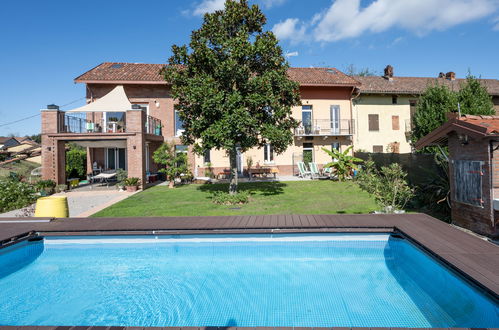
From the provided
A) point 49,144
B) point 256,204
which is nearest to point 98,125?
point 49,144

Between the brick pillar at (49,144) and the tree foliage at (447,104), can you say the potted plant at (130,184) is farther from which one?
the tree foliage at (447,104)

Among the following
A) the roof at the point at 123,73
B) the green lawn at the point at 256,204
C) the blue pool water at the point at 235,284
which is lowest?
the blue pool water at the point at 235,284

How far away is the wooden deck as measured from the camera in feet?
17.3

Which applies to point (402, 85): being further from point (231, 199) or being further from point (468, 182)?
point (231, 199)

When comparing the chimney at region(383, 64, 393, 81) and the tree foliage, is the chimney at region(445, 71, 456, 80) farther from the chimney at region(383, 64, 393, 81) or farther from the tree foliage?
the tree foliage

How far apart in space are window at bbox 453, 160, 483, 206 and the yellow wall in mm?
18096

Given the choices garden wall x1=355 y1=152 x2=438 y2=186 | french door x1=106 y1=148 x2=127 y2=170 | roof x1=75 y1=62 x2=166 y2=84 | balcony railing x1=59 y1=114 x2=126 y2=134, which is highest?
roof x1=75 y1=62 x2=166 y2=84

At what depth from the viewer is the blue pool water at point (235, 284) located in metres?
4.30

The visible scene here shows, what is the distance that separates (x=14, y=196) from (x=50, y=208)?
5017mm

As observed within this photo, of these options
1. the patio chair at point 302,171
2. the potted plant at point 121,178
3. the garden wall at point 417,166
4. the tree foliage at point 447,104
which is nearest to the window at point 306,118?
the patio chair at point 302,171

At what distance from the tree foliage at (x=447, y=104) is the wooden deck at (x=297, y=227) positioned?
12.6 m

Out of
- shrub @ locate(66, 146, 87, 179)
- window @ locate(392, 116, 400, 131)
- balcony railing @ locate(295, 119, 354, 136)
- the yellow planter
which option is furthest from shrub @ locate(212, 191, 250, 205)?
window @ locate(392, 116, 400, 131)

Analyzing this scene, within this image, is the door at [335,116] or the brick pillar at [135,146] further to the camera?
the door at [335,116]

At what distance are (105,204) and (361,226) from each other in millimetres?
9710
